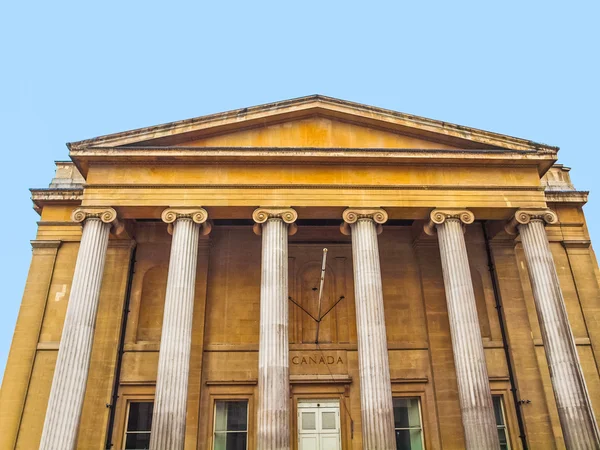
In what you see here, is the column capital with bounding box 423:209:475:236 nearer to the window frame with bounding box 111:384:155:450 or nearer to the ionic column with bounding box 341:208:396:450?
the ionic column with bounding box 341:208:396:450

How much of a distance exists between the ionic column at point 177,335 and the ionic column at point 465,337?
26.3 ft

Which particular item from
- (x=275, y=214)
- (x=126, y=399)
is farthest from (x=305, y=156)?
(x=126, y=399)

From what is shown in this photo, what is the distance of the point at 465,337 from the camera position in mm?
16172

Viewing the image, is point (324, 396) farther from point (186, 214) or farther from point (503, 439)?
point (186, 214)

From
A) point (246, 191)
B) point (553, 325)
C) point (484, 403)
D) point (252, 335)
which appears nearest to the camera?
point (484, 403)

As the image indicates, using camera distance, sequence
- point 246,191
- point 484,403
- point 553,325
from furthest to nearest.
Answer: point 246,191 < point 553,325 < point 484,403

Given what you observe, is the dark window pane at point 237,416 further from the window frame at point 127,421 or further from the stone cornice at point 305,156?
the stone cornice at point 305,156

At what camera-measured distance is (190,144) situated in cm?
1858

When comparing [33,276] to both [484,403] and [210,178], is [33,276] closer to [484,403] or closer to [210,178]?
[210,178]

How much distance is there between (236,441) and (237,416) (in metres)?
0.81

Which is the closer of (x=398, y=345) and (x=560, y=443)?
(x=560, y=443)

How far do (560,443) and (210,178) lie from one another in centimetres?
1477

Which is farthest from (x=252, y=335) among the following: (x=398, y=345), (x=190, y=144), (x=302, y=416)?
(x=190, y=144)

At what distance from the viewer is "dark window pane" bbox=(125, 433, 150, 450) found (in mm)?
17953
